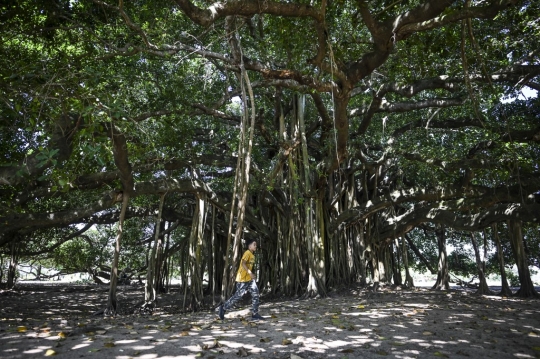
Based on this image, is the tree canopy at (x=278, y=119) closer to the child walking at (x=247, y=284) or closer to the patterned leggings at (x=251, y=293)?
the child walking at (x=247, y=284)

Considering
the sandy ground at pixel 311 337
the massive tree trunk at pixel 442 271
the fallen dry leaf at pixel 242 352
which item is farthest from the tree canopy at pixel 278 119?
the massive tree trunk at pixel 442 271

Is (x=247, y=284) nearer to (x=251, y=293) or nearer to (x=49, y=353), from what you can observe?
(x=251, y=293)

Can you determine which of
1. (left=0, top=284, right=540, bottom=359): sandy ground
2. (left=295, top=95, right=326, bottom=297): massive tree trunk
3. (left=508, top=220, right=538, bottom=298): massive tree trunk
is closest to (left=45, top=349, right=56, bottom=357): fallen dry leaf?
(left=0, top=284, right=540, bottom=359): sandy ground

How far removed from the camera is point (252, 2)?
3.39m

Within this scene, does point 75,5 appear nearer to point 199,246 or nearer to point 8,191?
point 8,191

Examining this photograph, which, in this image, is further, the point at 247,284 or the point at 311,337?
the point at 247,284

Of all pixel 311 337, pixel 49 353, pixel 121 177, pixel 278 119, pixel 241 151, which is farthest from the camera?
pixel 278 119

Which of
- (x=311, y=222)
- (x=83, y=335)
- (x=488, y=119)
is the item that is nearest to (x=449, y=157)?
(x=488, y=119)

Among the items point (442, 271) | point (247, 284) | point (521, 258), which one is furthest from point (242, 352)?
point (442, 271)

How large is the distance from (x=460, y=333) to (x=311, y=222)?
11.5 ft

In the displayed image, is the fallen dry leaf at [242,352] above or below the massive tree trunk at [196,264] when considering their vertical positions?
below

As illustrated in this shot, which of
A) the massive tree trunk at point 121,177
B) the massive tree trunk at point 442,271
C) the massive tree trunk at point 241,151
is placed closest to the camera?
the massive tree trunk at point 241,151

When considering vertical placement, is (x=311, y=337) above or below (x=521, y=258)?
below

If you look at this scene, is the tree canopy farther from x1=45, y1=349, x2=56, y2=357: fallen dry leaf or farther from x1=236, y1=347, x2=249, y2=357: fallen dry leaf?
x1=45, y1=349, x2=56, y2=357: fallen dry leaf
